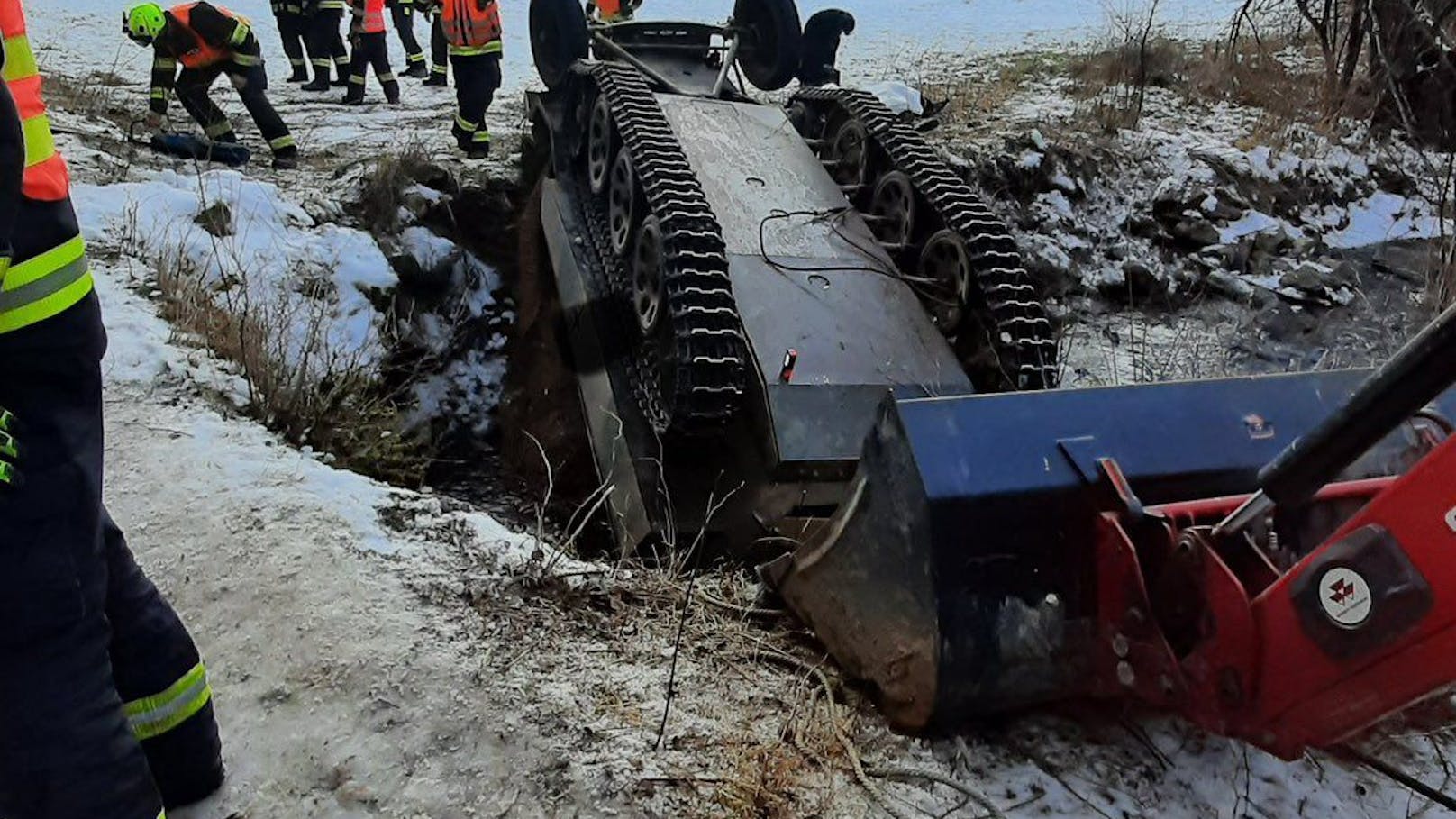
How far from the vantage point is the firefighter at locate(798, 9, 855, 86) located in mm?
7441

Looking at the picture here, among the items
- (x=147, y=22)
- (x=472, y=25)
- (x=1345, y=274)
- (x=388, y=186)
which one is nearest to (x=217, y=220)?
(x=388, y=186)

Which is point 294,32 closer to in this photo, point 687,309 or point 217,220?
point 217,220

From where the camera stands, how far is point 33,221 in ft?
5.84

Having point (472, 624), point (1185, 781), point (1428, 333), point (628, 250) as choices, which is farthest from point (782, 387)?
point (1428, 333)

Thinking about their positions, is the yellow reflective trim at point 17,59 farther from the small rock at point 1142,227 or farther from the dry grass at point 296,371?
the small rock at point 1142,227

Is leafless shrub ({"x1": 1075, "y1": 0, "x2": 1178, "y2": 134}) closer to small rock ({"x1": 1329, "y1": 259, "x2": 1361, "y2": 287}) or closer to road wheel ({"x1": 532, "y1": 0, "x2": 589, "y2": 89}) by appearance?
small rock ({"x1": 1329, "y1": 259, "x2": 1361, "y2": 287})

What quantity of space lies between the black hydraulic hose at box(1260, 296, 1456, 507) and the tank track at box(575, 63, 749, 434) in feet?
8.07

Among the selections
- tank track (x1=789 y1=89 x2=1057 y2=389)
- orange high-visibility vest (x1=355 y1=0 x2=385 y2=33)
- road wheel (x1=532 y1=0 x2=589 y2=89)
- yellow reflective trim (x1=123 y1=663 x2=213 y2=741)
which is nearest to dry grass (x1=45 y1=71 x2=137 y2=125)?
orange high-visibility vest (x1=355 y1=0 x2=385 y2=33)

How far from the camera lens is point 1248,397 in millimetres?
2758

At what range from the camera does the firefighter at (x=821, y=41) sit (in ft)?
24.4

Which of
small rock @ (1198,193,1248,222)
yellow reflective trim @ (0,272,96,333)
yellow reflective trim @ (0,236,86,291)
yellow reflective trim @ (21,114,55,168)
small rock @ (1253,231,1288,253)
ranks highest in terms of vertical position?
yellow reflective trim @ (21,114,55,168)

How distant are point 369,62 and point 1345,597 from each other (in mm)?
10757

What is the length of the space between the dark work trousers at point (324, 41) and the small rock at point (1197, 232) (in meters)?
7.96

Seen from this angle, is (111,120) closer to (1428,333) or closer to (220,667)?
(220,667)
